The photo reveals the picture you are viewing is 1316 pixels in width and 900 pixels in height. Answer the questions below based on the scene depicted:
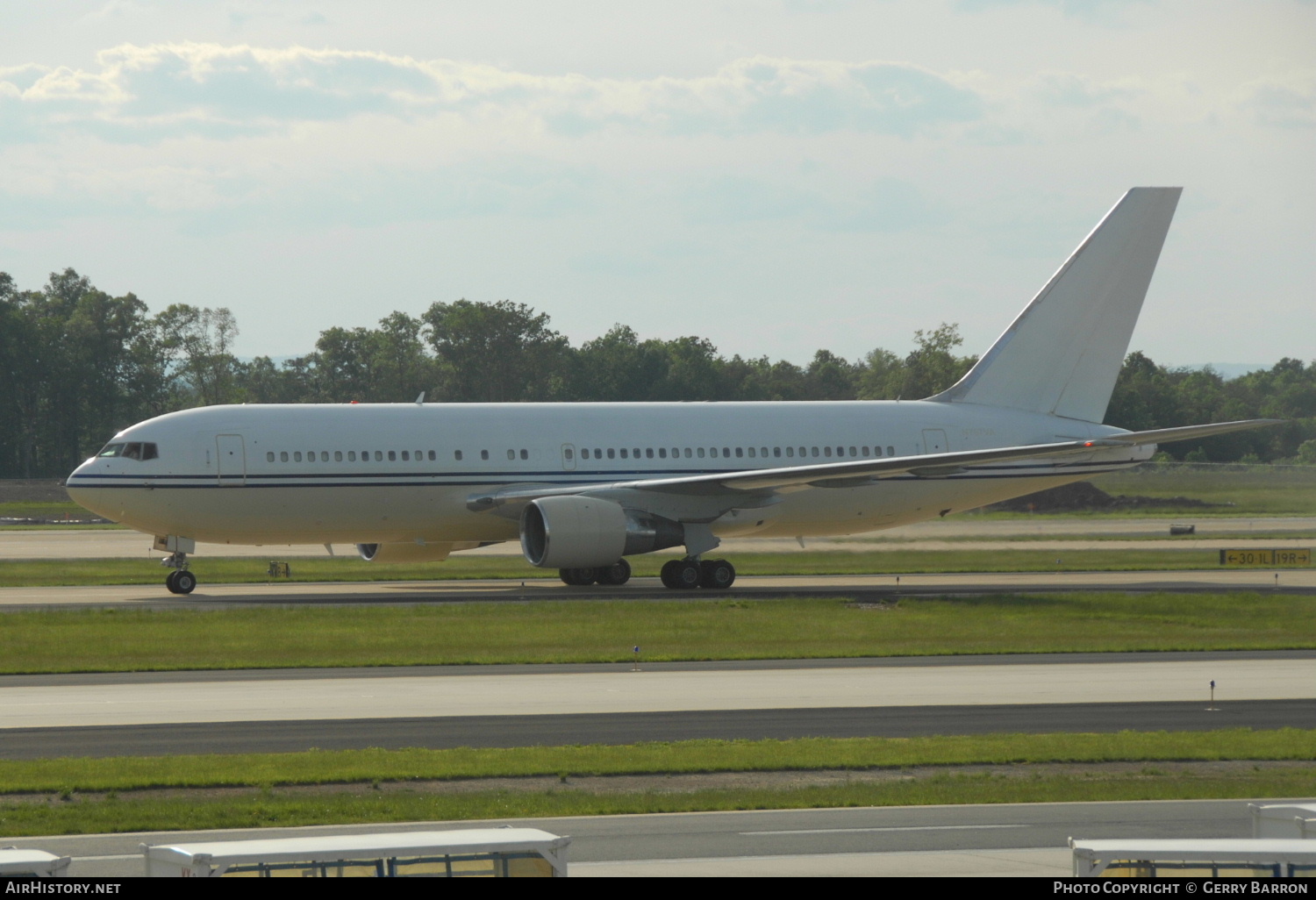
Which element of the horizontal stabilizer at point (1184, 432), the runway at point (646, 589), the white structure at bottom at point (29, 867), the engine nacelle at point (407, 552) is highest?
the horizontal stabilizer at point (1184, 432)

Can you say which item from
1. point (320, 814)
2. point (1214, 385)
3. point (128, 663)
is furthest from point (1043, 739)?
point (1214, 385)

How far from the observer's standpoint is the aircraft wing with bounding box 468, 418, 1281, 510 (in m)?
37.8

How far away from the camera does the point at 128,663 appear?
2623cm

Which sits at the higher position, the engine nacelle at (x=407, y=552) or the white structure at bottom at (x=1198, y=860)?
the engine nacelle at (x=407, y=552)

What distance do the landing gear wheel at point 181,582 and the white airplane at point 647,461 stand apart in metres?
0.05

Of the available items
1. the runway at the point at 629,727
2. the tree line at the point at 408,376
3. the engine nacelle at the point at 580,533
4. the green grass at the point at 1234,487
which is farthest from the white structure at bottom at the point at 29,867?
the tree line at the point at 408,376

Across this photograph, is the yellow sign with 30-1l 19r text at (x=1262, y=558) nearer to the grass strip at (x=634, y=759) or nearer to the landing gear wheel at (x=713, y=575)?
the landing gear wheel at (x=713, y=575)

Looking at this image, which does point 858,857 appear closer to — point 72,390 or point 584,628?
point 584,628

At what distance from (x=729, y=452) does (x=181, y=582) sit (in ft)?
49.0

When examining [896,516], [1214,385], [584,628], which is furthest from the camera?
[1214,385]

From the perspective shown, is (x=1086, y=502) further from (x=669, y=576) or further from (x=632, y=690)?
(x=632, y=690)

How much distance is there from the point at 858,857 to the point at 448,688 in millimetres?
12005

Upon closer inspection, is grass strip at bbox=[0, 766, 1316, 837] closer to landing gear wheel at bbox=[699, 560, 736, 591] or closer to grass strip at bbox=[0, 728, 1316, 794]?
grass strip at bbox=[0, 728, 1316, 794]

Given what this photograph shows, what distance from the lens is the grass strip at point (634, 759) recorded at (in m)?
16.2
